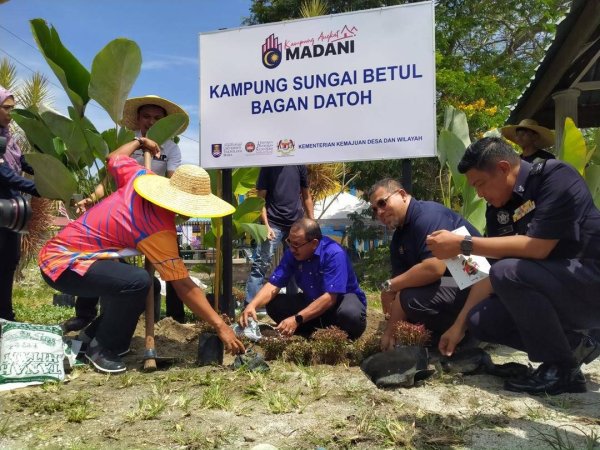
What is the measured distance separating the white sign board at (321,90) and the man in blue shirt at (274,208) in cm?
60

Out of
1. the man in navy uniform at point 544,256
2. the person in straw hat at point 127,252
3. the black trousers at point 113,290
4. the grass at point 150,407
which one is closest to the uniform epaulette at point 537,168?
the man in navy uniform at point 544,256

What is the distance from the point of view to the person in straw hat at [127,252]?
129 inches

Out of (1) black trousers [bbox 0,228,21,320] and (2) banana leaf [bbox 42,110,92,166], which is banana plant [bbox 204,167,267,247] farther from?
(1) black trousers [bbox 0,228,21,320]

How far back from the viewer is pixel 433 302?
3.51 m

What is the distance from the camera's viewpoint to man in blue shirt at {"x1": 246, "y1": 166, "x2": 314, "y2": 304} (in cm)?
518

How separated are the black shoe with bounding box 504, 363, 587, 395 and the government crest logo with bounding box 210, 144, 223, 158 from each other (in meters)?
2.84

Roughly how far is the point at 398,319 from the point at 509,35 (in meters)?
17.2

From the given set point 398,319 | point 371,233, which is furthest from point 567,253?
point 371,233

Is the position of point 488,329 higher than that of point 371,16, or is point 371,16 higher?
point 371,16

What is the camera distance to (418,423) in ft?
7.94

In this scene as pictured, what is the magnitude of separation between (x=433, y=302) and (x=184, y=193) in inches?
63.5

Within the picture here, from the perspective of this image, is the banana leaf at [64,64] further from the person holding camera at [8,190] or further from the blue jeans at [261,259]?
the blue jeans at [261,259]

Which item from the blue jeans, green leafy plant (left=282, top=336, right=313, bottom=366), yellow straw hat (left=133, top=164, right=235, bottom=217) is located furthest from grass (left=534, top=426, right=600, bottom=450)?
the blue jeans

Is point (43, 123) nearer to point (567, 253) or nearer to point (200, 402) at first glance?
point (200, 402)
